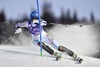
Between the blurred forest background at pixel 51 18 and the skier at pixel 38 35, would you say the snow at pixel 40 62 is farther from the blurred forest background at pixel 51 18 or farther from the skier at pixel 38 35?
the blurred forest background at pixel 51 18

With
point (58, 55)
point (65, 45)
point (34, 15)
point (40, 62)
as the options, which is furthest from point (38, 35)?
point (65, 45)

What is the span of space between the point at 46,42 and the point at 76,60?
482mm

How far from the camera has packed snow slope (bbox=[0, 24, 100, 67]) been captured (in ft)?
11.1

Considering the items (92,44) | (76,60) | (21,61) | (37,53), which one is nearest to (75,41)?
(92,44)

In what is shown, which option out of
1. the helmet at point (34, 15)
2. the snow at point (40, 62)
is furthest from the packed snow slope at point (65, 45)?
the helmet at point (34, 15)

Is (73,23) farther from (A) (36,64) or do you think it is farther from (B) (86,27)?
(A) (36,64)

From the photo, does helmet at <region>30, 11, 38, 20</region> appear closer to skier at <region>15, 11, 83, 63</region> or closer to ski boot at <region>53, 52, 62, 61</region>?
skier at <region>15, 11, 83, 63</region>

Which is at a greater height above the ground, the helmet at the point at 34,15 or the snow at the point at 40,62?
the helmet at the point at 34,15

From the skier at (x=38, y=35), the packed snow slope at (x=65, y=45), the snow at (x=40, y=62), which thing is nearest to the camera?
the snow at (x=40, y=62)

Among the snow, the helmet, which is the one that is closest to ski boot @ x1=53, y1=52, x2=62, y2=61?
the snow

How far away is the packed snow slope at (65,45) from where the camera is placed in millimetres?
3386

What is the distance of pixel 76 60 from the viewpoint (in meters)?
3.44

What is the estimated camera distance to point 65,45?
173 inches

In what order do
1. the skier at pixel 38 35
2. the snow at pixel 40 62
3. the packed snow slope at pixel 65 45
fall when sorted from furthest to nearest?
the skier at pixel 38 35
the packed snow slope at pixel 65 45
the snow at pixel 40 62
